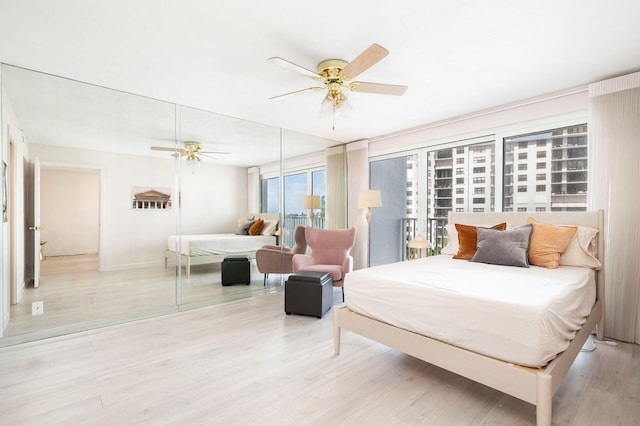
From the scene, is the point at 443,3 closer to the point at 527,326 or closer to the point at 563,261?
the point at 527,326

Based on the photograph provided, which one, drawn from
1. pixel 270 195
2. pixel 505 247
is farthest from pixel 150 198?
pixel 505 247

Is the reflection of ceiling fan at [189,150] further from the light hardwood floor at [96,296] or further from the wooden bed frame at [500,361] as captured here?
the wooden bed frame at [500,361]

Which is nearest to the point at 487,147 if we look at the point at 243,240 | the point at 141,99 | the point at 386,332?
the point at 386,332

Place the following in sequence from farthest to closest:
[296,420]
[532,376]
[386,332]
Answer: [386,332] < [296,420] < [532,376]

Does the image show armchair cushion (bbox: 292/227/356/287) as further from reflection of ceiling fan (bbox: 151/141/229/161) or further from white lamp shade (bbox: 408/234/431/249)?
reflection of ceiling fan (bbox: 151/141/229/161)

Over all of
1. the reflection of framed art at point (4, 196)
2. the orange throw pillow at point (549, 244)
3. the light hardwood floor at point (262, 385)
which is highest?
the reflection of framed art at point (4, 196)

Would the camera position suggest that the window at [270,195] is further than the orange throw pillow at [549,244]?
Yes

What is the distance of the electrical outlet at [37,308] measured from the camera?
2996 mm

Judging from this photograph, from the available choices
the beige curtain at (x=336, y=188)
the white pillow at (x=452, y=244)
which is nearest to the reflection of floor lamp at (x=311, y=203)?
the beige curtain at (x=336, y=188)

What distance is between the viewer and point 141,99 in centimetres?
349

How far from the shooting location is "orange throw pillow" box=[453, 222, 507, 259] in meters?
3.35

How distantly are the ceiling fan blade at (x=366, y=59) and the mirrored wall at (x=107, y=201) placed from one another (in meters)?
2.30

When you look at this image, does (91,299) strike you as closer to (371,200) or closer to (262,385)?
(262,385)

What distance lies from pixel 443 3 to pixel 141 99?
3163 millimetres
